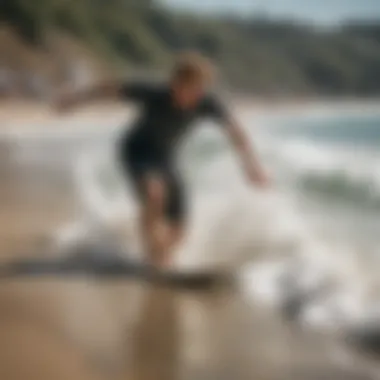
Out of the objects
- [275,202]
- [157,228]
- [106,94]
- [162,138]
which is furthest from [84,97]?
[275,202]

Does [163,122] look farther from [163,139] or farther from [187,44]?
[187,44]

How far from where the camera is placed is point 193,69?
49.1 inches

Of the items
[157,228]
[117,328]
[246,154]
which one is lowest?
[117,328]

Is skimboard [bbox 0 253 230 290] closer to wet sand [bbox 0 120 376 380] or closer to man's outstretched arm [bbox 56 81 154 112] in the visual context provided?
wet sand [bbox 0 120 376 380]

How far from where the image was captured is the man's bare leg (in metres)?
1.21

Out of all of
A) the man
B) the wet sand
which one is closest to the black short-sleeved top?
the man

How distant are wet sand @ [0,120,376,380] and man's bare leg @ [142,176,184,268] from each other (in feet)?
Answer: 0.18

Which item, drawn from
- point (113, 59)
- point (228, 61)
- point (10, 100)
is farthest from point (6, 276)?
point (228, 61)

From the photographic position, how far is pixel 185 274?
121cm

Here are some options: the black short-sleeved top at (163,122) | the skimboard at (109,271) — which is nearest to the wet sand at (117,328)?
the skimboard at (109,271)

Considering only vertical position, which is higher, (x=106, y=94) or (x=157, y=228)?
(x=106, y=94)

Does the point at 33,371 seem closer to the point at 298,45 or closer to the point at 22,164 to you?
the point at 22,164

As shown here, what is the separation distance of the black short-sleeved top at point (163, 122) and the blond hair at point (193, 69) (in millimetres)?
28

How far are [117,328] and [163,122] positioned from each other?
337mm
